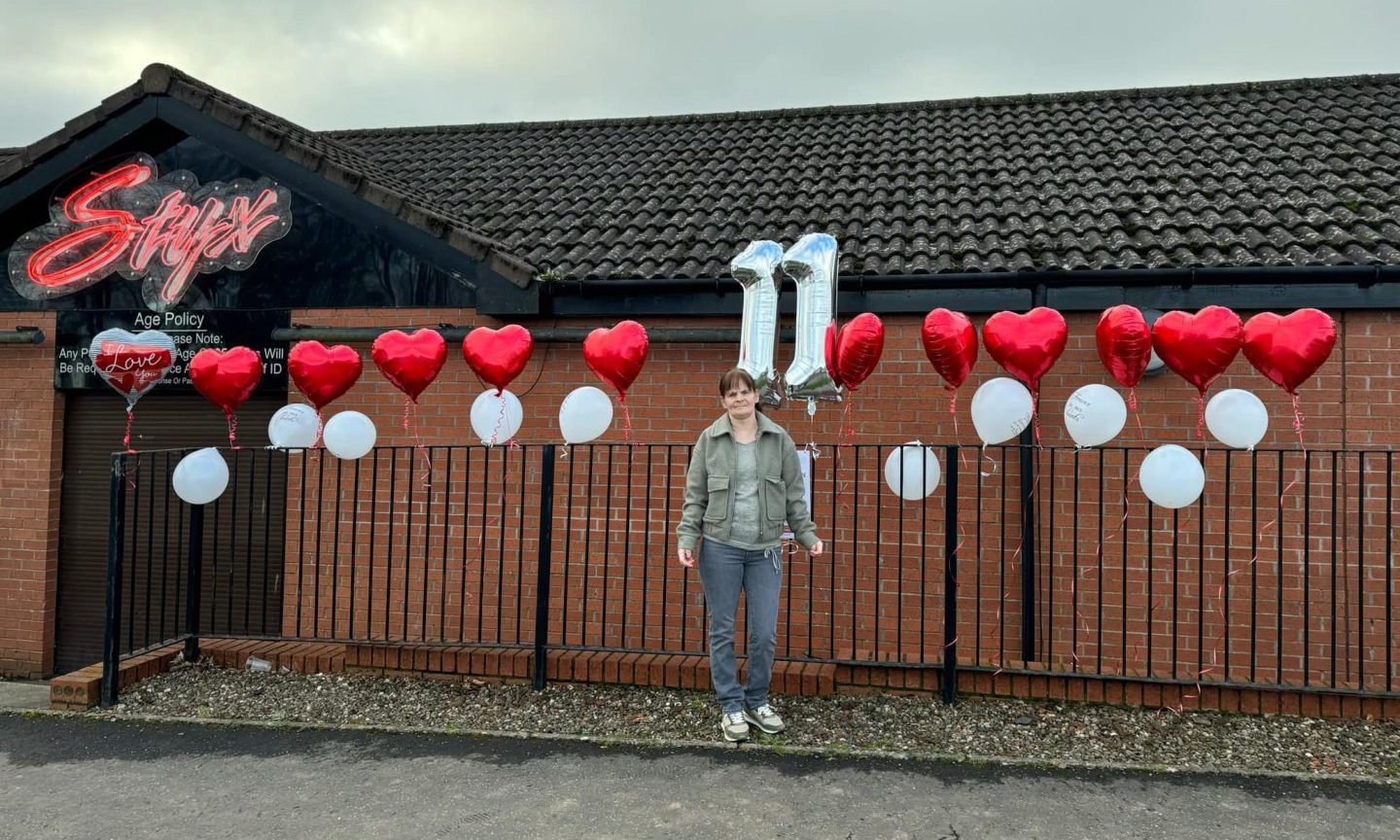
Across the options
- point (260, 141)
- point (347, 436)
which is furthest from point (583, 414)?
point (260, 141)

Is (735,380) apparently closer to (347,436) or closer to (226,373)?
(347,436)

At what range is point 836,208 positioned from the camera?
624 centimetres

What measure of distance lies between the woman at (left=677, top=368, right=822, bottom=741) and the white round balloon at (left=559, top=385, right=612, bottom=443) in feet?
2.57

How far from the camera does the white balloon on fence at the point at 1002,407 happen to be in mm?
4070

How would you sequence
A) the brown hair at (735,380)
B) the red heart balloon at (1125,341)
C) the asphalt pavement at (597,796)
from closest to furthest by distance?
the asphalt pavement at (597,796) < the brown hair at (735,380) < the red heart balloon at (1125,341)

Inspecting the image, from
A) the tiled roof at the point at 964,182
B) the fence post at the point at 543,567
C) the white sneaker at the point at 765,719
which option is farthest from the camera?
the tiled roof at the point at 964,182

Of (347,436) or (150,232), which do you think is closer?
(347,436)

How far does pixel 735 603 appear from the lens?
12.4ft

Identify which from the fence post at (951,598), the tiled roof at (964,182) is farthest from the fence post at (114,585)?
the fence post at (951,598)

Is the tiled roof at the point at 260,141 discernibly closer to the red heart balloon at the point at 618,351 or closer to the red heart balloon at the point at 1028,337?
the red heart balloon at the point at 618,351

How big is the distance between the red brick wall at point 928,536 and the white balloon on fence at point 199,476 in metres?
0.70

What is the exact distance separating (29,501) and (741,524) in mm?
5934

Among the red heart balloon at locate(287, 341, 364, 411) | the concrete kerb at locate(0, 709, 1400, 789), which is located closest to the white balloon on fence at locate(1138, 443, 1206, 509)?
the concrete kerb at locate(0, 709, 1400, 789)

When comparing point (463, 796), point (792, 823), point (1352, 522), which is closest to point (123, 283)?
point (463, 796)
